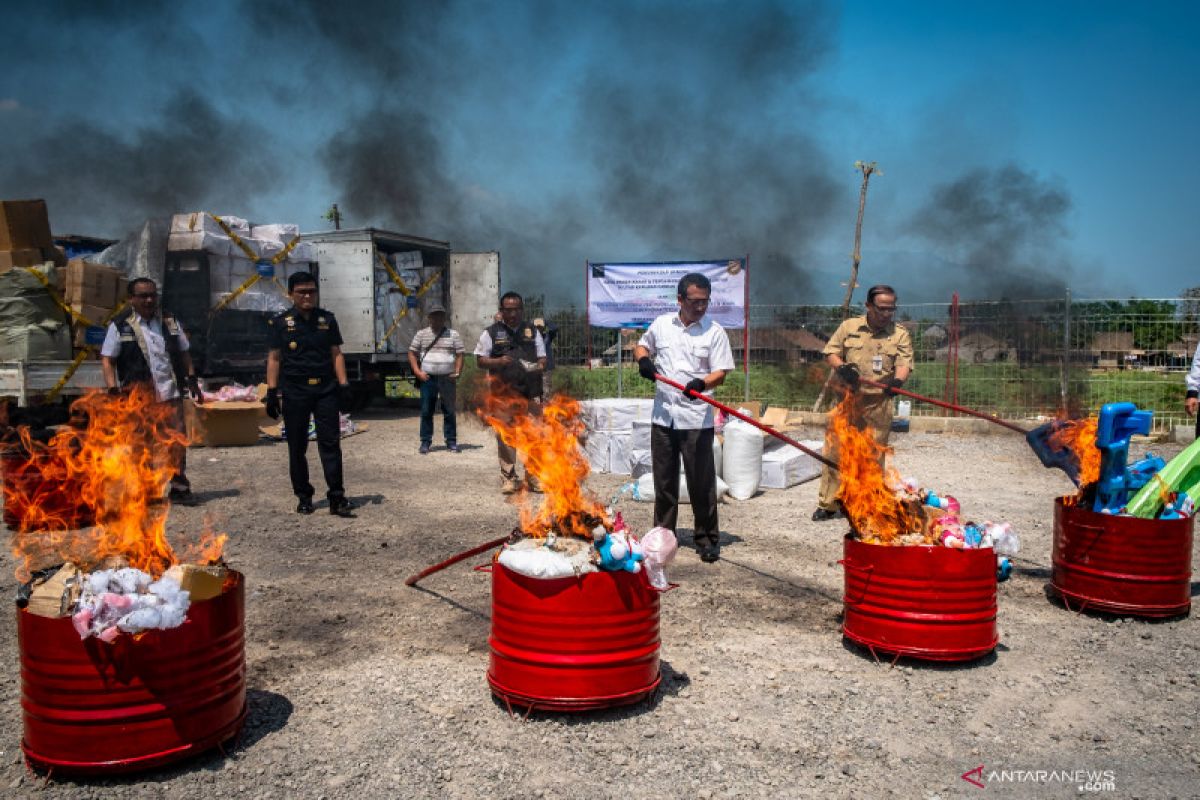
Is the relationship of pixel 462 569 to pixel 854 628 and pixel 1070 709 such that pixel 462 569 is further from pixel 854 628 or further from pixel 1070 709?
pixel 1070 709

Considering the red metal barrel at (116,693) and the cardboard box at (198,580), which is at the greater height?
the cardboard box at (198,580)

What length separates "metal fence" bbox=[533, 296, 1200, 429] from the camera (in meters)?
13.1

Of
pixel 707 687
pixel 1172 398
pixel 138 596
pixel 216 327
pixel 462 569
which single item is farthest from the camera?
pixel 216 327

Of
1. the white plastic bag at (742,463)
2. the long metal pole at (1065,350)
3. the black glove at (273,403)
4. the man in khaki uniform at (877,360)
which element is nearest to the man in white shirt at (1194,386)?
the man in khaki uniform at (877,360)

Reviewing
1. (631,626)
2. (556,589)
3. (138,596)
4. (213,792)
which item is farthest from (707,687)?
(138,596)

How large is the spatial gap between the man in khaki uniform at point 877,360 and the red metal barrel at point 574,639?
4.20m

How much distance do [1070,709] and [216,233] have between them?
1356 centimetres

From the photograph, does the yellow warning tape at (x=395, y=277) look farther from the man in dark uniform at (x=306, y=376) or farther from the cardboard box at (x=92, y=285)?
the man in dark uniform at (x=306, y=376)

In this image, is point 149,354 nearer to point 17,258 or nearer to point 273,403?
point 273,403

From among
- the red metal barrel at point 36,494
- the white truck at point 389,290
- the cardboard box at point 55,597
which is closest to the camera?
the cardboard box at point 55,597

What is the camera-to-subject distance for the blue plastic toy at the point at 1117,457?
4809 mm

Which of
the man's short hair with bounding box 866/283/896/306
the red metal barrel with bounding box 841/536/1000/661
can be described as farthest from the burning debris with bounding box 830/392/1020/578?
the man's short hair with bounding box 866/283/896/306

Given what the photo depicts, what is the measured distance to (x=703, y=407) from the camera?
6.30 m

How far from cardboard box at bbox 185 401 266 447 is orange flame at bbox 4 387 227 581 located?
4.47 m
